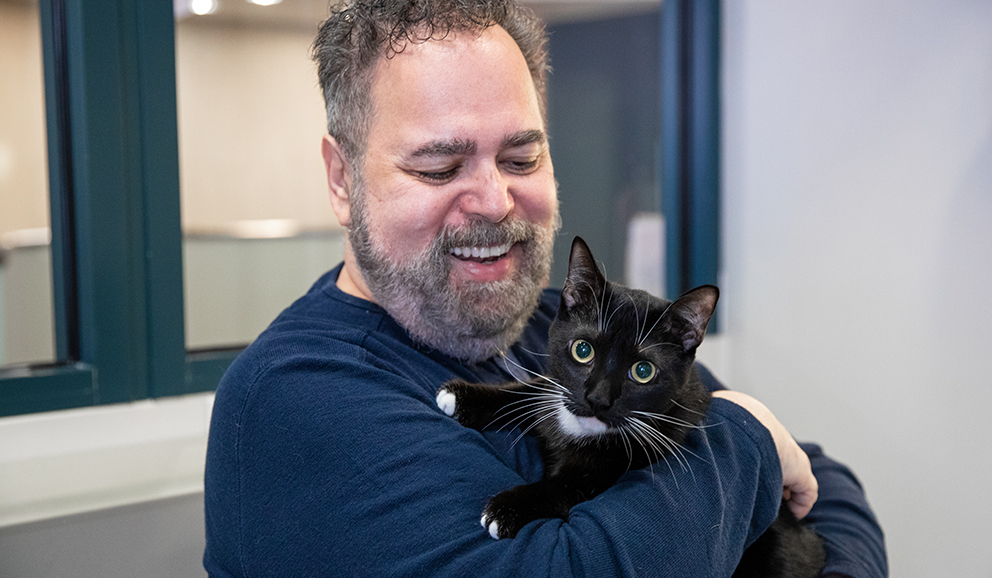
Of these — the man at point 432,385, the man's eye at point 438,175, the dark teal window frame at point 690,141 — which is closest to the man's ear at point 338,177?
the man at point 432,385

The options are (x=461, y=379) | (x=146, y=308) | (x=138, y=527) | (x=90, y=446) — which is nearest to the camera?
(x=461, y=379)

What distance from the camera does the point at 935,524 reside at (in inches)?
90.0

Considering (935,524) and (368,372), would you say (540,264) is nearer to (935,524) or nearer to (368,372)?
(368,372)

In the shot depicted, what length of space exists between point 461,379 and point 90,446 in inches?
44.3

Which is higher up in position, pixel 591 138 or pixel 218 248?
pixel 591 138

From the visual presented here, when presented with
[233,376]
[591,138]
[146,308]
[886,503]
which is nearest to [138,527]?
[146,308]

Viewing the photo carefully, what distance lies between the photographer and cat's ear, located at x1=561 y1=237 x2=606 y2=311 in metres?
1.19

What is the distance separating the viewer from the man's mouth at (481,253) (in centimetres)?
127

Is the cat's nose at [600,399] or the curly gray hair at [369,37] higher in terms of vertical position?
the curly gray hair at [369,37]

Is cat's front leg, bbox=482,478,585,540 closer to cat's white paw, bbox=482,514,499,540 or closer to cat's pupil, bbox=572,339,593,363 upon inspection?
cat's white paw, bbox=482,514,499,540

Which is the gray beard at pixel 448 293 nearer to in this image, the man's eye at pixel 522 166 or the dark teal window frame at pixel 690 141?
the man's eye at pixel 522 166

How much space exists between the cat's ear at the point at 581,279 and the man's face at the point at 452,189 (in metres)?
0.12

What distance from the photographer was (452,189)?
1.23m

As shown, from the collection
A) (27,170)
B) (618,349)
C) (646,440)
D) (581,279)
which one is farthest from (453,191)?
(27,170)
